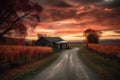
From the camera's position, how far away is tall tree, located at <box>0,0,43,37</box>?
19.7 m

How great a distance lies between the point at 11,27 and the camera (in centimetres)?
2061

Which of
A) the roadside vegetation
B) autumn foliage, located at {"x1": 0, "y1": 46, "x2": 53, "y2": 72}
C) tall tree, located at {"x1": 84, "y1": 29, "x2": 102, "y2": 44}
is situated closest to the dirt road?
the roadside vegetation

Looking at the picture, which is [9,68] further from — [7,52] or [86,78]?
[86,78]

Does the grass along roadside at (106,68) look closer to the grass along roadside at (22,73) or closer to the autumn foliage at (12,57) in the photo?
the grass along roadside at (22,73)

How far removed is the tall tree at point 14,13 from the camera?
64.5ft

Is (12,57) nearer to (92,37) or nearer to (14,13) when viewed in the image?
(14,13)

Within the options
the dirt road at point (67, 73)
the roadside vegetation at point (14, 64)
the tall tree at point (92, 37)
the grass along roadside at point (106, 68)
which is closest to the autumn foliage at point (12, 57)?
the roadside vegetation at point (14, 64)

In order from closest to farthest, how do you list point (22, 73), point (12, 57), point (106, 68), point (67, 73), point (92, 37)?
point (67, 73) < point (22, 73) < point (106, 68) < point (12, 57) < point (92, 37)

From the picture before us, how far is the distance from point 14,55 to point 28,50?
6.70 meters

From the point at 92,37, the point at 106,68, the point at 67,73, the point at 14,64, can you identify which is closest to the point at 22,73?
the point at 67,73

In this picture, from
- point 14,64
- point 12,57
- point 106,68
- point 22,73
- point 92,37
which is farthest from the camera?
point 92,37

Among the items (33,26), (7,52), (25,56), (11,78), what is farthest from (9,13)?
(25,56)

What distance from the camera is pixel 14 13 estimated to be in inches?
808

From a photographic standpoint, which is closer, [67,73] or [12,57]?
[67,73]
